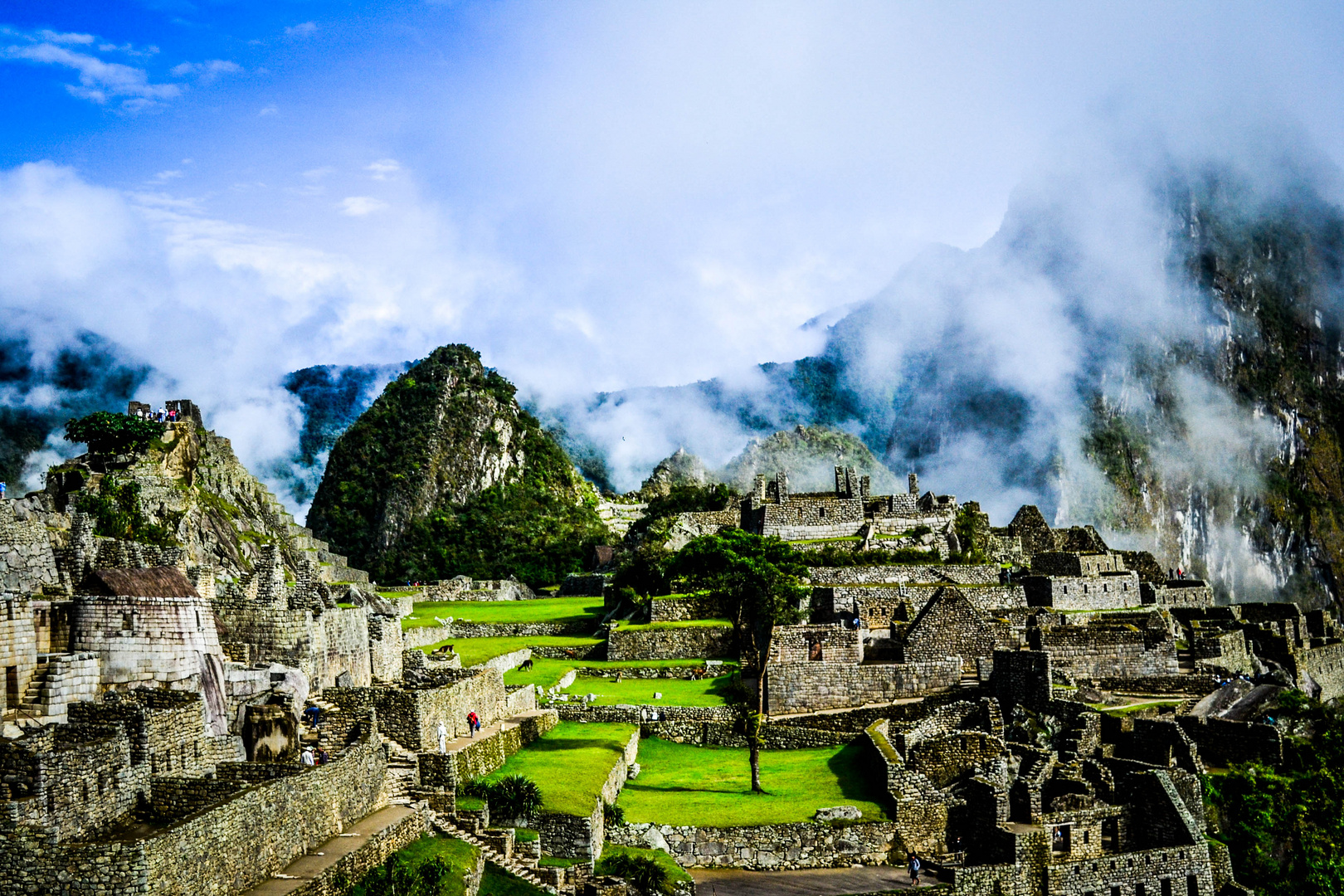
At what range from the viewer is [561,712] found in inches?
1372

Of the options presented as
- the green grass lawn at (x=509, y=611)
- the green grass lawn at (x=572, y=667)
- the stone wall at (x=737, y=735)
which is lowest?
the stone wall at (x=737, y=735)

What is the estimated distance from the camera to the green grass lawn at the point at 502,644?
4222 cm

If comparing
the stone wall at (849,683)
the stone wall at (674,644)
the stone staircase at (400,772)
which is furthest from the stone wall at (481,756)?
the stone wall at (674,644)

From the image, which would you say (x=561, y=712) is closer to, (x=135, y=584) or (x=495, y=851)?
(x=495, y=851)

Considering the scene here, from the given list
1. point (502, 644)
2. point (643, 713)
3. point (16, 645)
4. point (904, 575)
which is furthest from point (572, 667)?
point (16, 645)

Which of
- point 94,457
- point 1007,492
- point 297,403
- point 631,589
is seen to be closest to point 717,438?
point 1007,492

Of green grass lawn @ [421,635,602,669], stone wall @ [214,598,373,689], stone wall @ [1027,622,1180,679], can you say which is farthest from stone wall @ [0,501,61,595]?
stone wall @ [1027,622,1180,679]

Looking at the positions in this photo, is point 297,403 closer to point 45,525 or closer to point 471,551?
point 471,551

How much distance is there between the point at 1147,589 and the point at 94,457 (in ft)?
126

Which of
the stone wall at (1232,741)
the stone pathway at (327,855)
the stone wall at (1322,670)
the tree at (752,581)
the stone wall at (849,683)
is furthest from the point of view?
the stone wall at (1322,670)

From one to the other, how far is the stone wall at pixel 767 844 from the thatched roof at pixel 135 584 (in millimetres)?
9853

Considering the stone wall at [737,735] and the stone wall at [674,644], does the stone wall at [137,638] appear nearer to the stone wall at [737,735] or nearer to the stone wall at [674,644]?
the stone wall at [737,735]

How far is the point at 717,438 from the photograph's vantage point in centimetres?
12656

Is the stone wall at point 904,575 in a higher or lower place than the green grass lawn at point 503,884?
higher
